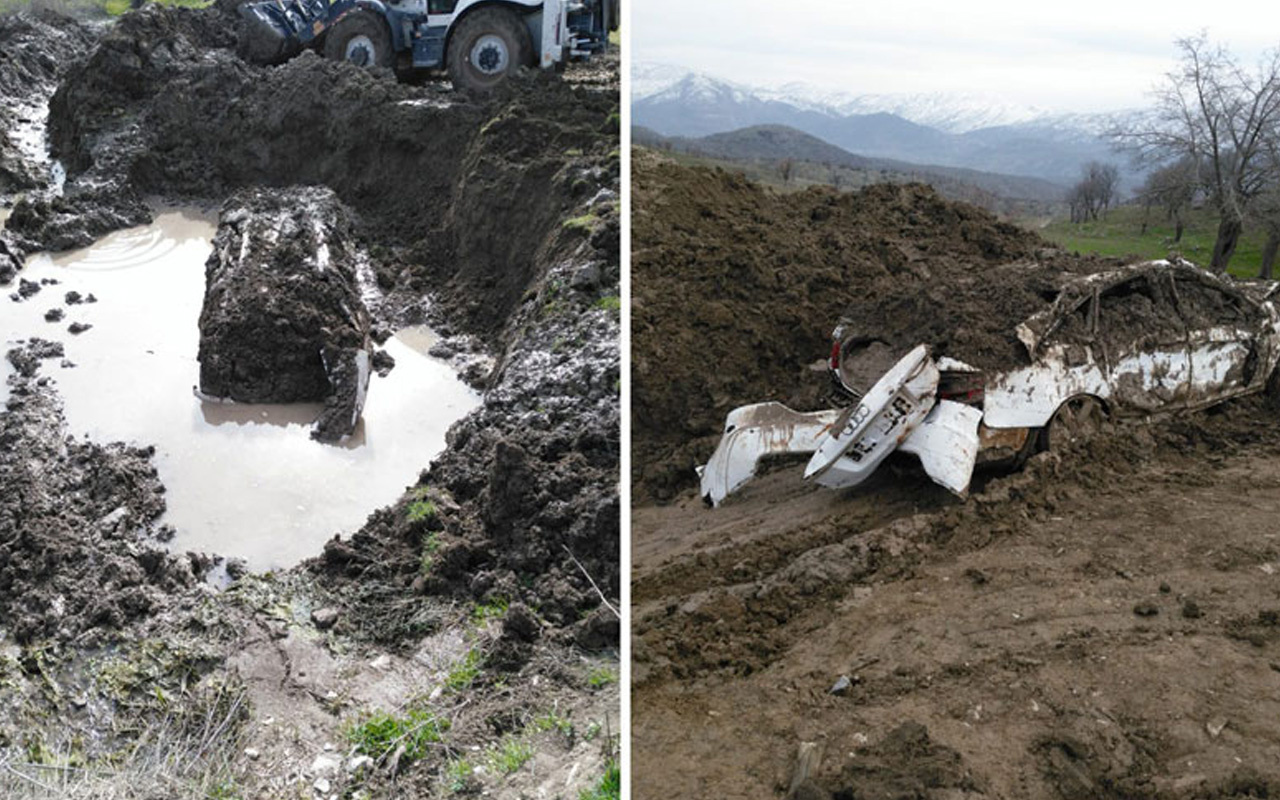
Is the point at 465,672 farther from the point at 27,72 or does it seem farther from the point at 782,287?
the point at 27,72

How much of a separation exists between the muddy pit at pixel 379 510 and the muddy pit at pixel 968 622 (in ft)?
1.62

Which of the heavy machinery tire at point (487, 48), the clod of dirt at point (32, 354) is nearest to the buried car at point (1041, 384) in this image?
the clod of dirt at point (32, 354)

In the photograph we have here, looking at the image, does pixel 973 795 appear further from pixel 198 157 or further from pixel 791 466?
pixel 198 157

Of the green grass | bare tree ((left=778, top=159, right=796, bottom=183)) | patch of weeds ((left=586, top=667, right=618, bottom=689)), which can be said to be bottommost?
patch of weeds ((left=586, top=667, right=618, bottom=689))

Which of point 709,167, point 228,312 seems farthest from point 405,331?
point 709,167

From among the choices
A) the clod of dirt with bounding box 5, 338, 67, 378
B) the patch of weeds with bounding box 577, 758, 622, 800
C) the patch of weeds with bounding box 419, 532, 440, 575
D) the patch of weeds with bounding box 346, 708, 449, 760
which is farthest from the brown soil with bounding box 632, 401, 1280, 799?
the clod of dirt with bounding box 5, 338, 67, 378

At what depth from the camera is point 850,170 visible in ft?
72.3

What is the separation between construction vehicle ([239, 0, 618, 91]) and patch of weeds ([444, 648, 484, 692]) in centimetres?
879

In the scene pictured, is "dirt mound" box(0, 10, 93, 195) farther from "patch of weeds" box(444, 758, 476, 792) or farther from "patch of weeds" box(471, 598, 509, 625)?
"patch of weeds" box(444, 758, 476, 792)

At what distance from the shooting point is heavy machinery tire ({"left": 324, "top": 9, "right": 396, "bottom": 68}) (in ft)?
43.7

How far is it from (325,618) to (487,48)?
29.8 ft

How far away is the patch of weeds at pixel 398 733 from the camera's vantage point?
13.2ft

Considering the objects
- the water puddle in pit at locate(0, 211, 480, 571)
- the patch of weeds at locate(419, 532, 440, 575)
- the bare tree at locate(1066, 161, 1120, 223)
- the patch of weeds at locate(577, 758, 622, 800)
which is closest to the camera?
the patch of weeds at locate(577, 758, 622, 800)

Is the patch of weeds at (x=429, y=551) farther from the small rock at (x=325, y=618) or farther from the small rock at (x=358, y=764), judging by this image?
the small rock at (x=358, y=764)
